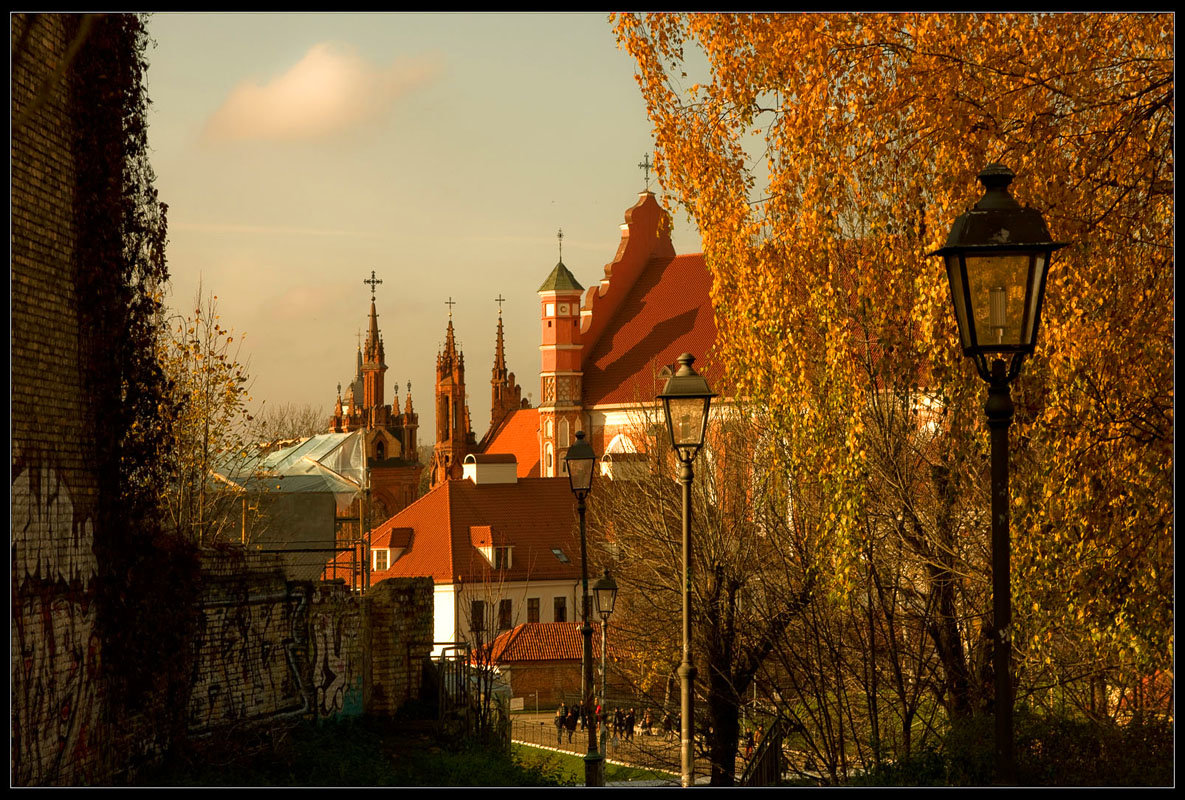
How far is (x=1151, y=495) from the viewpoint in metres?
8.00

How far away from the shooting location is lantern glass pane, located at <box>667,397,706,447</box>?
11.2m

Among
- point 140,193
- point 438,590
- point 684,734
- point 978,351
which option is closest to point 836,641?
point 684,734

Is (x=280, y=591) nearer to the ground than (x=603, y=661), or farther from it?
farther from it

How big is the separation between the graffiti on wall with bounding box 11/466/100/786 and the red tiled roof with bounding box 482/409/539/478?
5593cm

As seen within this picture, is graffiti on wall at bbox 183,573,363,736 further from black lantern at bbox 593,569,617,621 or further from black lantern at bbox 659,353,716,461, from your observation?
black lantern at bbox 659,353,716,461

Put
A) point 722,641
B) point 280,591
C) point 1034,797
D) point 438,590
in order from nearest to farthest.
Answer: point 1034,797, point 280,591, point 722,641, point 438,590

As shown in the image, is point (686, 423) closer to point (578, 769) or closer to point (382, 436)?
point (578, 769)

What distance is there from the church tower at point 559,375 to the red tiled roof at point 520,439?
22.7 ft

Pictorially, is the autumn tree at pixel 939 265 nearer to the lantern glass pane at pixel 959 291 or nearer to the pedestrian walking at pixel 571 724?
the lantern glass pane at pixel 959 291

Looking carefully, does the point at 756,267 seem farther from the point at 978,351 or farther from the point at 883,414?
the point at 978,351

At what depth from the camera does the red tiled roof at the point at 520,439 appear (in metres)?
69.3

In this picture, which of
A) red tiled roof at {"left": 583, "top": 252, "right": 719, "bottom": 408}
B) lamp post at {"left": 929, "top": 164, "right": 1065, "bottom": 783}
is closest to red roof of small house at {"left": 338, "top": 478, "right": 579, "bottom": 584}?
red tiled roof at {"left": 583, "top": 252, "right": 719, "bottom": 408}

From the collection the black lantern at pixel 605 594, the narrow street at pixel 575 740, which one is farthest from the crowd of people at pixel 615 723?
the black lantern at pixel 605 594

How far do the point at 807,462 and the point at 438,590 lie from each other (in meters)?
42.1
